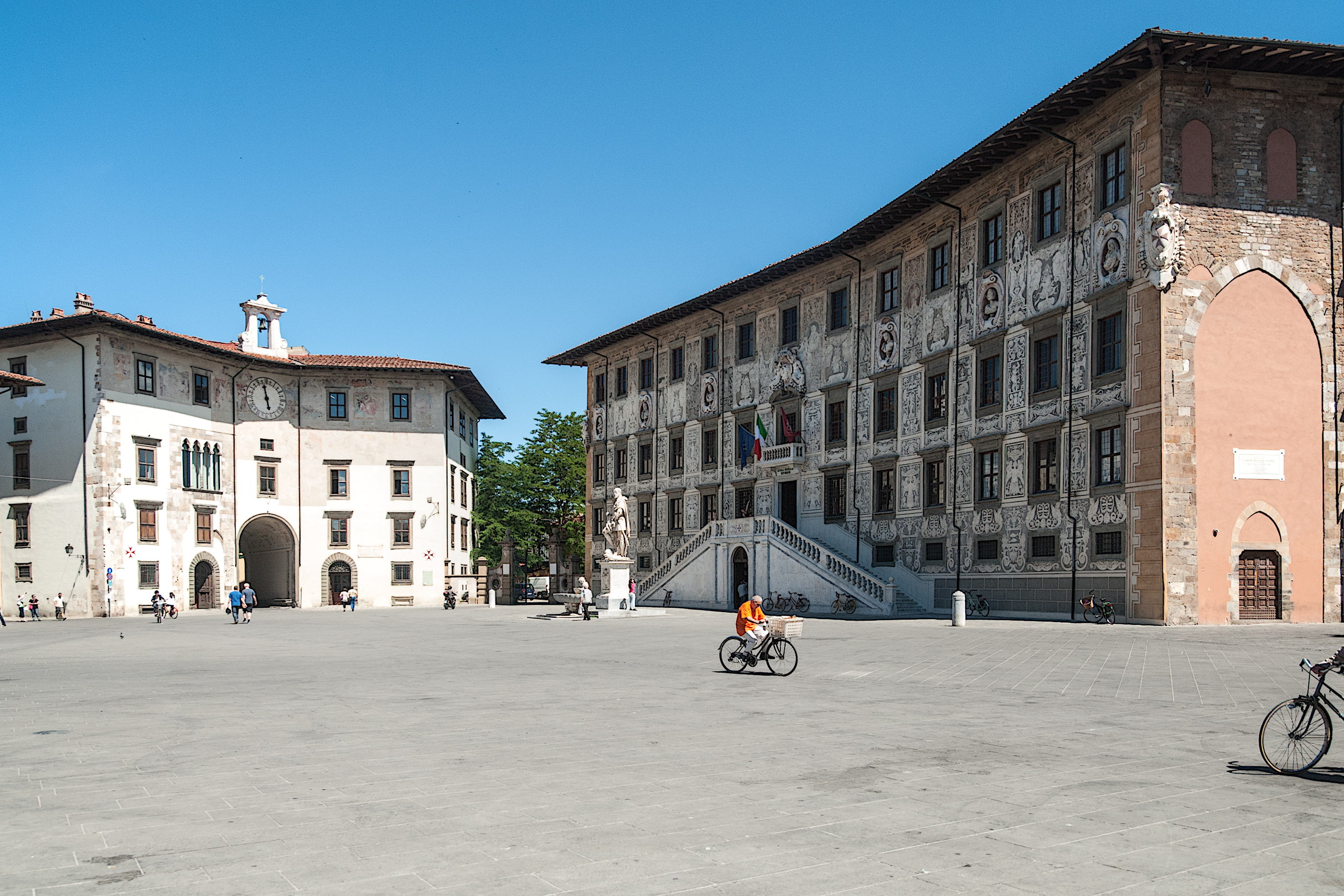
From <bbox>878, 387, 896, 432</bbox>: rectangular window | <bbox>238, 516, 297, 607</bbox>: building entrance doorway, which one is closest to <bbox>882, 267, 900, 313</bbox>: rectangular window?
<bbox>878, 387, 896, 432</bbox>: rectangular window

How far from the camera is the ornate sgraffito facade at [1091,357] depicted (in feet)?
86.6

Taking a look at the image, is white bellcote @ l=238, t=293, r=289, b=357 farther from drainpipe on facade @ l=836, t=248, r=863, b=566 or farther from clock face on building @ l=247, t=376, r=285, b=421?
drainpipe on facade @ l=836, t=248, r=863, b=566

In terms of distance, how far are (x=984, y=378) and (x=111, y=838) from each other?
101 ft

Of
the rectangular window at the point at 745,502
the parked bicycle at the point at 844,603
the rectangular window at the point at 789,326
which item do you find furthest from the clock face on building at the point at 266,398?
the parked bicycle at the point at 844,603

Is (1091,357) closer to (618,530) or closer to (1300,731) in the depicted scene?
(618,530)

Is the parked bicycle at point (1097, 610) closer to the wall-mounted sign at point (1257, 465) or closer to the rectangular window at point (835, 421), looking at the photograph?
the wall-mounted sign at point (1257, 465)

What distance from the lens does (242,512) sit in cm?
5172

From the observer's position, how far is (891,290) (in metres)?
38.4

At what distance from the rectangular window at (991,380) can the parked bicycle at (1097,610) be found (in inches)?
286

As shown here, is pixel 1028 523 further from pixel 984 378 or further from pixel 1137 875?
pixel 1137 875

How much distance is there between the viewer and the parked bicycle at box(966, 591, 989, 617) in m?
32.3

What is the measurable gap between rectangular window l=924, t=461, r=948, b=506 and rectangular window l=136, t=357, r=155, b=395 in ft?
112

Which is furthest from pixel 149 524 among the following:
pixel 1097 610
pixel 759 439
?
pixel 1097 610

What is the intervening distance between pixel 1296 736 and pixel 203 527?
49435mm
